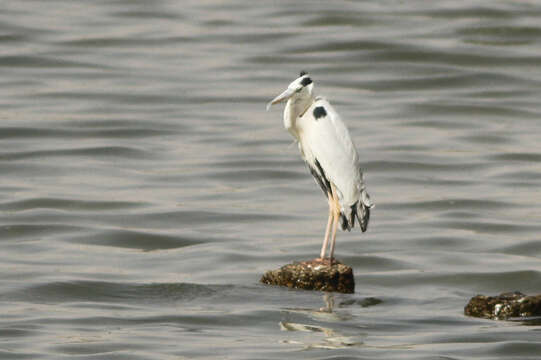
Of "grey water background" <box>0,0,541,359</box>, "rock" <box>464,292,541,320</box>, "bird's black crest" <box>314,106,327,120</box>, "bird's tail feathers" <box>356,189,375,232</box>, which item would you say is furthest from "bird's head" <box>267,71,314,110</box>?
"rock" <box>464,292,541,320</box>

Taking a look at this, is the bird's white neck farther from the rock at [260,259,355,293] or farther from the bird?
the rock at [260,259,355,293]

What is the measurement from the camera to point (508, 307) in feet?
37.8

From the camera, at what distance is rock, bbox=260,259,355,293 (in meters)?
12.1

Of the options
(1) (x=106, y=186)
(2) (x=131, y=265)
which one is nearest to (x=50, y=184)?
(1) (x=106, y=186)

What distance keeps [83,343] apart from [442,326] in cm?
255

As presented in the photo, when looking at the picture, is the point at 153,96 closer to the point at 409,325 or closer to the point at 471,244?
the point at 471,244

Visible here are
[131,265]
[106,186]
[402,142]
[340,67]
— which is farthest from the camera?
[340,67]

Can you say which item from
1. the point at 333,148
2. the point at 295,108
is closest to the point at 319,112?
the point at 295,108

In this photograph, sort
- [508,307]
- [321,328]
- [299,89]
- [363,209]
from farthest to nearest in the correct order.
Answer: [363,209] → [299,89] → [508,307] → [321,328]

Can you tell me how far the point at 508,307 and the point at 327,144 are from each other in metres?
1.84

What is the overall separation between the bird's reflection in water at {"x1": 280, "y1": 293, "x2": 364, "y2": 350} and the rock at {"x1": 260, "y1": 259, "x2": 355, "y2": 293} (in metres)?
0.10

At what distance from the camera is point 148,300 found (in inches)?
497

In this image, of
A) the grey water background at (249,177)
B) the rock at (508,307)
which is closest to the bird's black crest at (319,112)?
the grey water background at (249,177)

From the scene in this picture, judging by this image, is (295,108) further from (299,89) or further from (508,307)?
(508,307)
